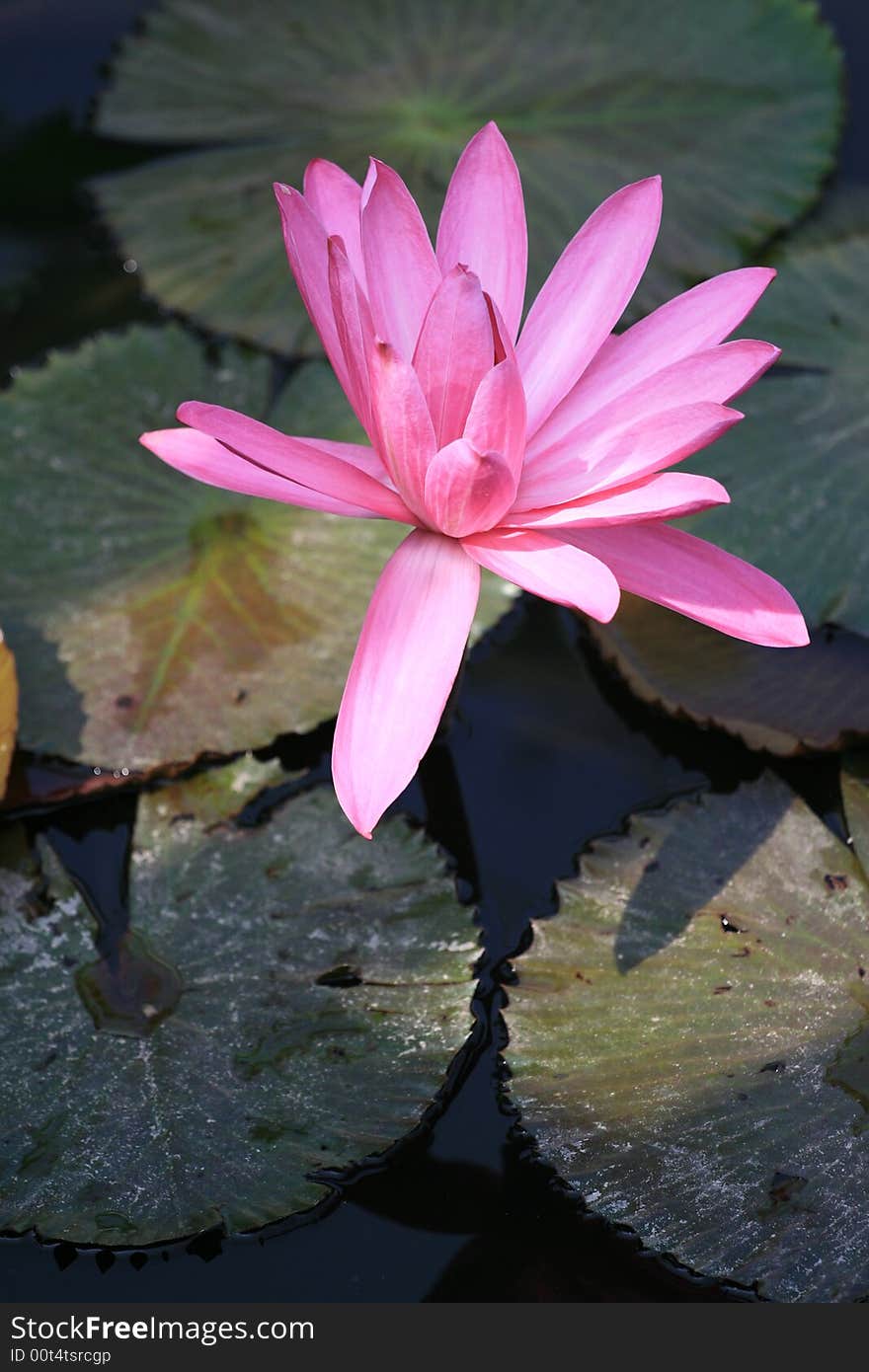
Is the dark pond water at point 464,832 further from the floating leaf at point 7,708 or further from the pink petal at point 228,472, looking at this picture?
the pink petal at point 228,472

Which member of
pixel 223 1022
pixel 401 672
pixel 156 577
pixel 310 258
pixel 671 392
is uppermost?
pixel 310 258

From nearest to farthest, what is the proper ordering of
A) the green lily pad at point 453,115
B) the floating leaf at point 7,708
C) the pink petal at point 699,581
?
the pink petal at point 699,581, the floating leaf at point 7,708, the green lily pad at point 453,115

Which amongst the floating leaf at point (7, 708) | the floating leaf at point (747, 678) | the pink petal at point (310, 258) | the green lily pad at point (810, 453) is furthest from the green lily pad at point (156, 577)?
the pink petal at point (310, 258)

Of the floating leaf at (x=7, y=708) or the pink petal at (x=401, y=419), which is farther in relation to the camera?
the floating leaf at (x=7, y=708)

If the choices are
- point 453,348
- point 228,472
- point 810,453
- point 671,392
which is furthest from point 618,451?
point 810,453

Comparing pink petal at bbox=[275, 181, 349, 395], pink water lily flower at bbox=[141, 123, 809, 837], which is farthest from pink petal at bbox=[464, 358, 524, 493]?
pink petal at bbox=[275, 181, 349, 395]

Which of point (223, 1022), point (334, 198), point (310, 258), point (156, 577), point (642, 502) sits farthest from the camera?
point (156, 577)

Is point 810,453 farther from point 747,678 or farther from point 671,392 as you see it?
point 671,392
